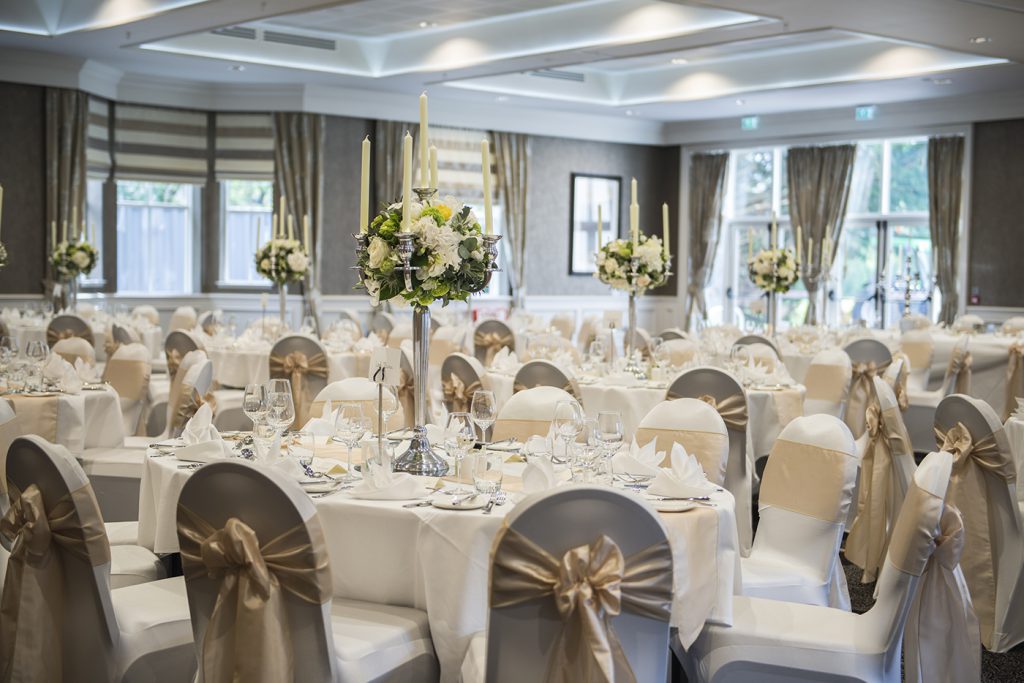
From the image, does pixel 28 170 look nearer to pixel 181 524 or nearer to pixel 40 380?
pixel 40 380

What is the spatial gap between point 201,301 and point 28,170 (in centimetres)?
243

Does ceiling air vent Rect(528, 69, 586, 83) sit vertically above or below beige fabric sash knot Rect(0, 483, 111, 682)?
above

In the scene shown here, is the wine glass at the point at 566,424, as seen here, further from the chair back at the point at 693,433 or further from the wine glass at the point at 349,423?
the chair back at the point at 693,433

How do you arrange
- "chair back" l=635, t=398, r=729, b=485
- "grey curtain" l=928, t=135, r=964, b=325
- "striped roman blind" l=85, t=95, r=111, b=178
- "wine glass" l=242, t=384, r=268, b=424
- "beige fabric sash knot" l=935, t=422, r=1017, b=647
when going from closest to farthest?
"wine glass" l=242, t=384, r=268, b=424
"chair back" l=635, t=398, r=729, b=485
"beige fabric sash knot" l=935, t=422, r=1017, b=647
"striped roman blind" l=85, t=95, r=111, b=178
"grey curtain" l=928, t=135, r=964, b=325

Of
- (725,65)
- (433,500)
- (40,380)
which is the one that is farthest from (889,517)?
(725,65)

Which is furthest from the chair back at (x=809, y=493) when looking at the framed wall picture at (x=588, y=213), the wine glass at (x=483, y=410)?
the framed wall picture at (x=588, y=213)

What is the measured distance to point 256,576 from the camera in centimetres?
260

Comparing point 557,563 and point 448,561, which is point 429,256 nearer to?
point 448,561

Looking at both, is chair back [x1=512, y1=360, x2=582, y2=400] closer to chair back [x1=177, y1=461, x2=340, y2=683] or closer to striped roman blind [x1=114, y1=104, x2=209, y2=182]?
chair back [x1=177, y1=461, x2=340, y2=683]

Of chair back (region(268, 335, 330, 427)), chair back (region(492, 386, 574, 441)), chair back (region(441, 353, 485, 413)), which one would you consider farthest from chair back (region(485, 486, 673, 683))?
chair back (region(268, 335, 330, 427))

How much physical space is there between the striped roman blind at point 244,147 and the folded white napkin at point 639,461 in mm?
10185

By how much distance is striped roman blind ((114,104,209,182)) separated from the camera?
12.5m

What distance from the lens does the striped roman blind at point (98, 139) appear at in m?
11.9

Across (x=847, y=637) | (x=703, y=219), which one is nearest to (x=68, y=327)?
(x=847, y=637)
